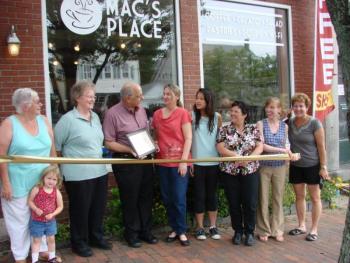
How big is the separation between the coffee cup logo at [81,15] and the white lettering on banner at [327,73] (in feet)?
12.2

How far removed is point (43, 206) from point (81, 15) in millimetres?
2769

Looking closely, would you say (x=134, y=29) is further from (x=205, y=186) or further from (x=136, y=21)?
(x=205, y=186)

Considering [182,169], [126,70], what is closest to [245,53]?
[126,70]

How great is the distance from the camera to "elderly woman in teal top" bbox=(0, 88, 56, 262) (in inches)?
158

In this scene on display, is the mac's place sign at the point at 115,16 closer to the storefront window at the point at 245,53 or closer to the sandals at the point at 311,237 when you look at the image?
the storefront window at the point at 245,53

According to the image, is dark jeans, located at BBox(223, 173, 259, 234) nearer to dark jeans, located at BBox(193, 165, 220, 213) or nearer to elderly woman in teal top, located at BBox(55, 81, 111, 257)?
dark jeans, located at BBox(193, 165, 220, 213)

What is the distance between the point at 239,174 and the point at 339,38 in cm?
224

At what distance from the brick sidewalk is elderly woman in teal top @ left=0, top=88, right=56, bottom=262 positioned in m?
0.73

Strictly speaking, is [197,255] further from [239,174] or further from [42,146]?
[42,146]

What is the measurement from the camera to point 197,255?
473 centimetres

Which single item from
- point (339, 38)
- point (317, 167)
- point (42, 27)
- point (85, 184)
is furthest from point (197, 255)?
point (42, 27)

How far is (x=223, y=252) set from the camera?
15.8ft

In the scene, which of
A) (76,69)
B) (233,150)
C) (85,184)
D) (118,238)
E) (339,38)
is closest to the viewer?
(339,38)

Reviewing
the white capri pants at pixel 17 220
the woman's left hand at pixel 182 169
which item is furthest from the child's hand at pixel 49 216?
the woman's left hand at pixel 182 169
